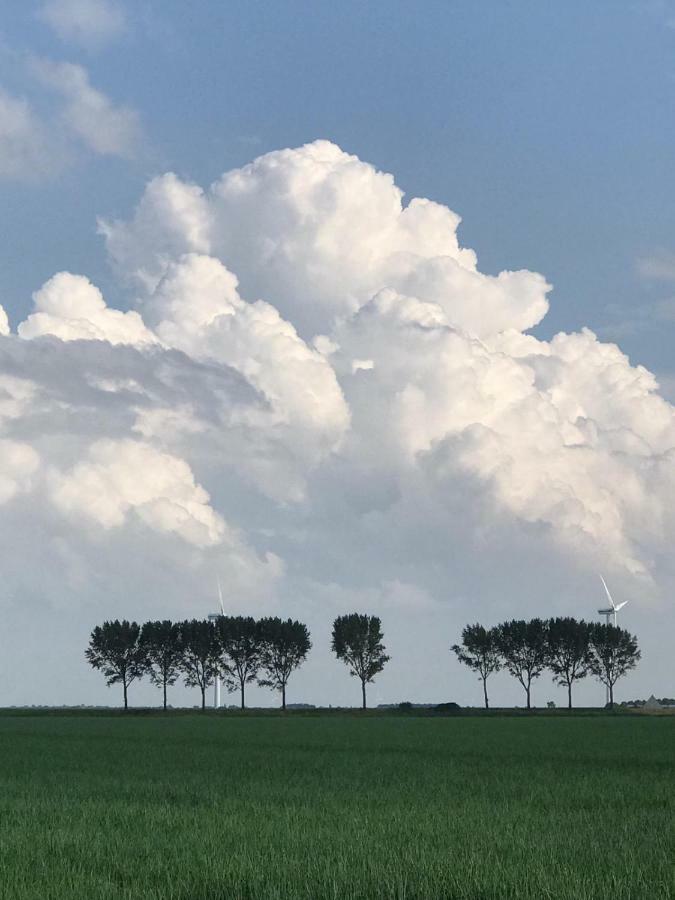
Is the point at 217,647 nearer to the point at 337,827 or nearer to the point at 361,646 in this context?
the point at 361,646

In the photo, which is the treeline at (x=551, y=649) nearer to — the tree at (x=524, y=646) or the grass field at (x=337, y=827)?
the tree at (x=524, y=646)

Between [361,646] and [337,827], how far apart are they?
479 ft

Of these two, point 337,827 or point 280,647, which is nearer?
point 337,827

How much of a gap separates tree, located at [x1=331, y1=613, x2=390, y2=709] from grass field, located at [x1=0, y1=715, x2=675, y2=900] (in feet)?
389

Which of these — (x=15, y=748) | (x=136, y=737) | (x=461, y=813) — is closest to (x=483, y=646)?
(x=136, y=737)

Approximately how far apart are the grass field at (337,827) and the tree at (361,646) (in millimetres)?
118577

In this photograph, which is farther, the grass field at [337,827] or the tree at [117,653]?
the tree at [117,653]

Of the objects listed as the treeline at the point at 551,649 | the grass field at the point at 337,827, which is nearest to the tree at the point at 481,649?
the treeline at the point at 551,649

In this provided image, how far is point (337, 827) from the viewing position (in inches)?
862

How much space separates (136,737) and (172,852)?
56.3 metres

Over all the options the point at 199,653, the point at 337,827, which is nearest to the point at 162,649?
the point at 199,653

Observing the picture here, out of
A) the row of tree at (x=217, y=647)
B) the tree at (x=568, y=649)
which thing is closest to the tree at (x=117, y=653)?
the row of tree at (x=217, y=647)

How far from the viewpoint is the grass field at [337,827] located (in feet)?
49.2

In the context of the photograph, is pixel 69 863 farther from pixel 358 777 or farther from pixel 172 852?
pixel 358 777
